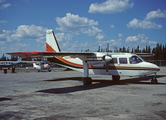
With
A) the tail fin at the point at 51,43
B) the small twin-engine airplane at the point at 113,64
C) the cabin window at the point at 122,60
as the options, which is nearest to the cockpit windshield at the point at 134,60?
the small twin-engine airplane at the point at 113,64

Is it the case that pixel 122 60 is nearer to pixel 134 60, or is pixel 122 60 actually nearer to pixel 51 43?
pixel 134 60

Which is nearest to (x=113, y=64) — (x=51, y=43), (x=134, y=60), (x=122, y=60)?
(x=122, y=60)

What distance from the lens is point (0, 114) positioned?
22.5 ft

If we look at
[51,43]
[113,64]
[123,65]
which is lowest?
[123,65]

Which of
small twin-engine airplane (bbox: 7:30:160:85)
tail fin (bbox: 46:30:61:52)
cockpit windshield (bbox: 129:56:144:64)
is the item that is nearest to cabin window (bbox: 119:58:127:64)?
small twin-engine airplane (bbox: 7:30:160:85)

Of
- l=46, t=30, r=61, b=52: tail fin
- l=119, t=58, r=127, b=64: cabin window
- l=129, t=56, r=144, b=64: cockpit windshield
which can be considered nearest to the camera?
l=129, t=56, r=144, b=64: cockpit windshield

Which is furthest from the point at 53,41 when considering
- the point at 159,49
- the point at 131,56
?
the point at 159,49

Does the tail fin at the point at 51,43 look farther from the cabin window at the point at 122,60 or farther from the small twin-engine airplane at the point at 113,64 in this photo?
the cabin window at the point at 122,60

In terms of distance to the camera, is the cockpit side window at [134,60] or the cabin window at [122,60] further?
Result: the cabin window at [122,60]

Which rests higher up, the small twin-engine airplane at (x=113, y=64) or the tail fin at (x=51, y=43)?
the tail fin at (x=51, y=43)

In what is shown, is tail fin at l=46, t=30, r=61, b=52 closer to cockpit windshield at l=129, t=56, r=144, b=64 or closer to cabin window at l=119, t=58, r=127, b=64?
cabin window at l=119, t=58, r=127, b=64

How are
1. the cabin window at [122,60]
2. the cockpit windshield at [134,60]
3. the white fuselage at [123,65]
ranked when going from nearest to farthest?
the white fuselage at [123,65] → the cockpit windshield at [134,60] → the cabin window at [122,60]

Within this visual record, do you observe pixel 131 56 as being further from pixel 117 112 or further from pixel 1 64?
pixel 1 64

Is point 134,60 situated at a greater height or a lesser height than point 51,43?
lesser
